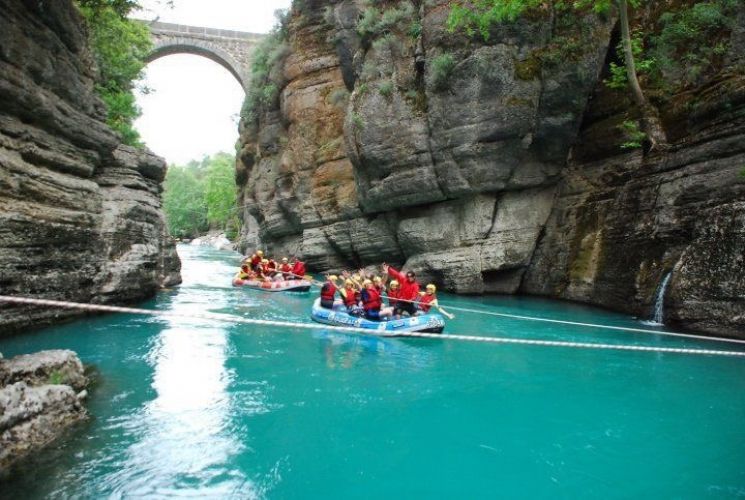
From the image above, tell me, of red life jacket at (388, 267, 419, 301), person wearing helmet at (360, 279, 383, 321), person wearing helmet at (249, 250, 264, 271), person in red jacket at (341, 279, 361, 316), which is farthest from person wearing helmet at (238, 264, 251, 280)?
red life jacket at (388, 267, 419, 301)

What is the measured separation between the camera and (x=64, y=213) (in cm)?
943

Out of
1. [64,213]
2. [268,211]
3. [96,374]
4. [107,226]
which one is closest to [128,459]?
[96,374]

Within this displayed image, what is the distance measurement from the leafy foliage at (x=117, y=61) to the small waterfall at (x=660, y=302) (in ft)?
62.3

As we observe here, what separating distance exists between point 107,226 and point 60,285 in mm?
2293

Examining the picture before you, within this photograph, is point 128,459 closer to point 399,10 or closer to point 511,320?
point 511,320

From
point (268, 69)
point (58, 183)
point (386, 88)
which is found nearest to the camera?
point (58, 183)

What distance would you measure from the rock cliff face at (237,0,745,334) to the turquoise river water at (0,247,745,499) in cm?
419

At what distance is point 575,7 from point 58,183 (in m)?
14.9

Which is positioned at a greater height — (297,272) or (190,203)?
(190,203)

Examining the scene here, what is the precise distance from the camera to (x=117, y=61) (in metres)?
21.7

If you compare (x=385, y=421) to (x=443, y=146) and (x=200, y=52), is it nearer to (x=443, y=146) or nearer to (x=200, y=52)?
(x=443, y=146)

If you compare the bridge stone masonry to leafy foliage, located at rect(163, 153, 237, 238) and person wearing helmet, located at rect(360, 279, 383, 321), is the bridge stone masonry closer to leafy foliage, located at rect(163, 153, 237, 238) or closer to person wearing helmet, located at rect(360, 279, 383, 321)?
leafy foliage, located at rect(163, 153, 237, 238)

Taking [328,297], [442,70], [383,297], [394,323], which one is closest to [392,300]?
[383,297]

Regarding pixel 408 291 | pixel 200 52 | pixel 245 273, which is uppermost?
pixel 200 52
